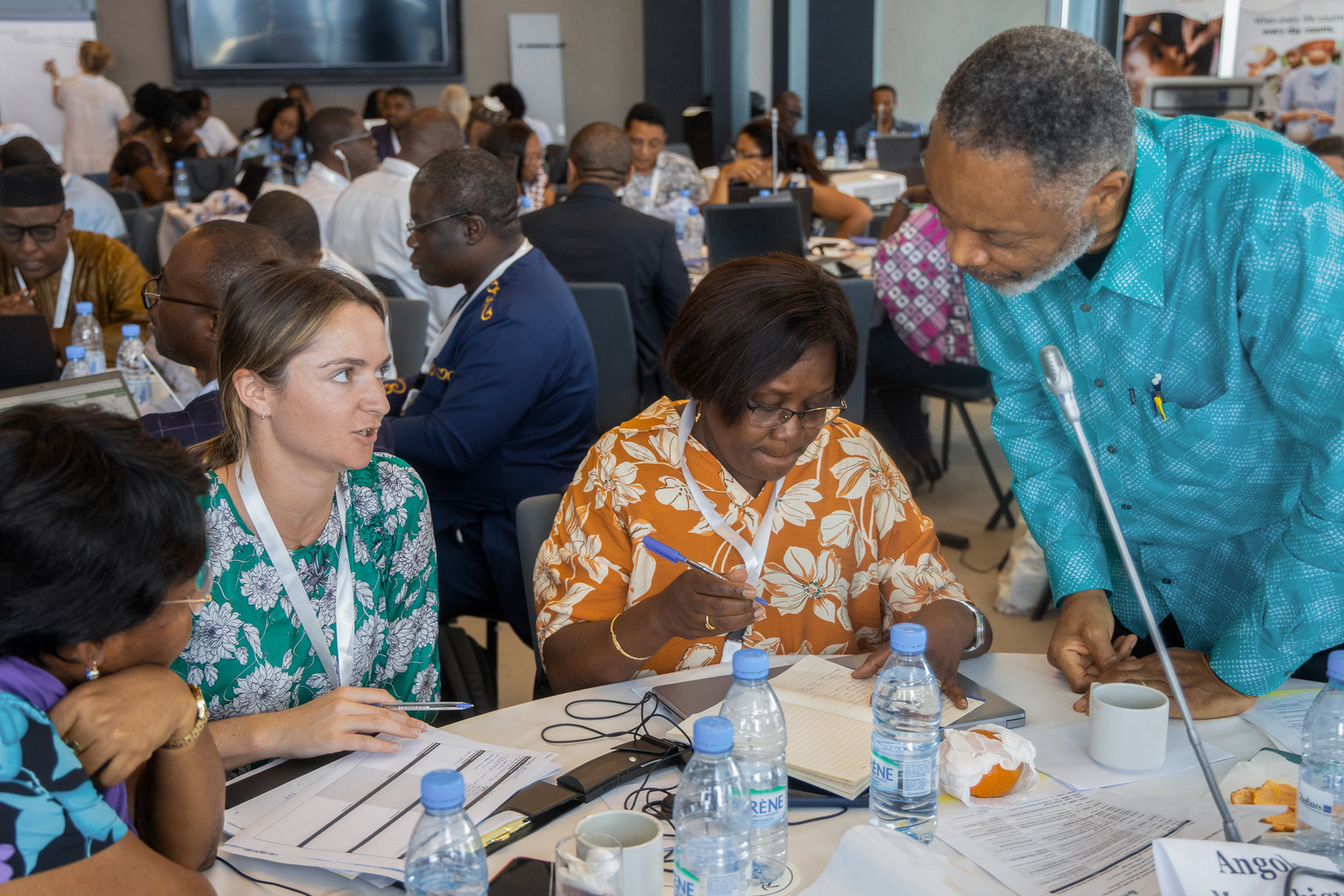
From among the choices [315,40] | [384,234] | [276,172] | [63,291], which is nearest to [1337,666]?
[384,234]

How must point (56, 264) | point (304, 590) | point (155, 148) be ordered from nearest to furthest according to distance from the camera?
point (304, 590)
point (56, 264)
point (155, 148)

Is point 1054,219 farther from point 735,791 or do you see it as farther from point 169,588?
point 169,588

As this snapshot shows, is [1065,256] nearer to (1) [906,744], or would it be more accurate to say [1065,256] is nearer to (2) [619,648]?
(1) [906,744]

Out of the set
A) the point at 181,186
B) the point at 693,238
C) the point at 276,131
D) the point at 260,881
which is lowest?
the point at 260,881

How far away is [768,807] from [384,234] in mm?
3662

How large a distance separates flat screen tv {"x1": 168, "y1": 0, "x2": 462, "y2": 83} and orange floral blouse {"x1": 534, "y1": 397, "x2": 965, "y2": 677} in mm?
10891

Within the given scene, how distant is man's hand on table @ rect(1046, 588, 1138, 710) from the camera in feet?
5.26

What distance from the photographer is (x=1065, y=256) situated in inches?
57.6

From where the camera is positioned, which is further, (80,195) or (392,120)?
(392,120)

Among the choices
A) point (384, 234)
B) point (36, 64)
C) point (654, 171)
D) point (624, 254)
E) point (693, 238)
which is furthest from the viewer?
point (36, 64)

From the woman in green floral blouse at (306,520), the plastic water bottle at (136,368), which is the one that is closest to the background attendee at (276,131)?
the plastic water bottle at (136,368)

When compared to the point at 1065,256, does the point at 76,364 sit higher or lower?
lower

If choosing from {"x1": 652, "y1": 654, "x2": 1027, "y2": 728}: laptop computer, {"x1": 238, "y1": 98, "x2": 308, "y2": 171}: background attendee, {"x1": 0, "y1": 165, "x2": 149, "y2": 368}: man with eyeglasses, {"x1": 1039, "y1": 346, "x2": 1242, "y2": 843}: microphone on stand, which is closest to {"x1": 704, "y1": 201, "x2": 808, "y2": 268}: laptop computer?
{"x1": 0, "y1": 165, "x2": 149, "y2": 368}: man with eyeglasses

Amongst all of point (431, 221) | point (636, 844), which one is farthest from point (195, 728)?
point (431, 221)
